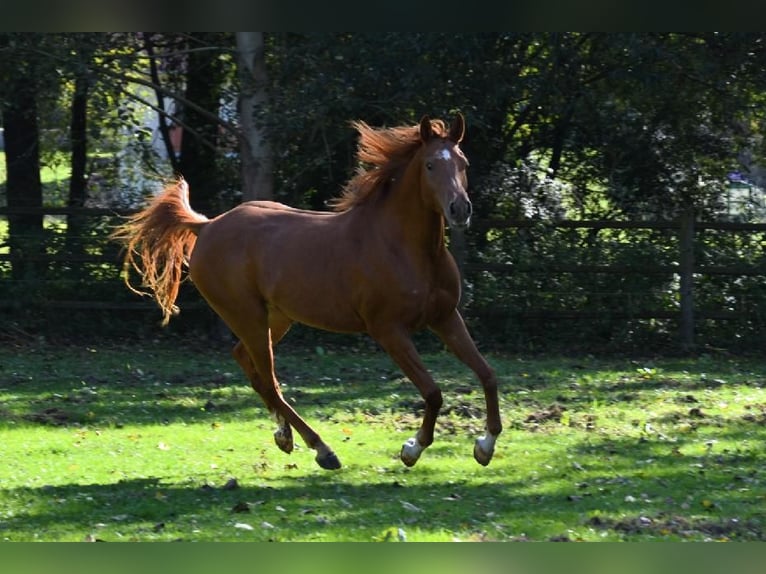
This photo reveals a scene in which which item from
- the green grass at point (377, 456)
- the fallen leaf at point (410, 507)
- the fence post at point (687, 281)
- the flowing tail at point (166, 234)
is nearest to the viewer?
the green grass at point (377, 456)

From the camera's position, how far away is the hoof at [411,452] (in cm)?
738

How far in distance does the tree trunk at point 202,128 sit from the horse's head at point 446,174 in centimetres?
863

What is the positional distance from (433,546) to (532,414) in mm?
6394

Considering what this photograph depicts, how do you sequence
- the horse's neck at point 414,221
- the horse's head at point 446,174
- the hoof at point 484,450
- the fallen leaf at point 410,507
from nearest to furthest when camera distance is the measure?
the fallen leaf at point 410,507 → the horse's head at point 446,174 → the hoof at point 484,450 → the horse's neck at point 414,221

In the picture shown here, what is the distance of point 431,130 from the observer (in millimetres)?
7461

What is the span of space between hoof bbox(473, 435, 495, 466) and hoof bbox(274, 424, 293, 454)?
4.72 ft

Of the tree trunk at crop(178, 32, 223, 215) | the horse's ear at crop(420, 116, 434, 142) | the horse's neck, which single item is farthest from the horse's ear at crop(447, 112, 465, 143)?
the tree trunk at crop(178, 32, 223, 215)

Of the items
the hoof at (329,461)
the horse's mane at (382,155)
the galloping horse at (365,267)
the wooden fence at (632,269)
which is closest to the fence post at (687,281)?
the wooden fence at (632,269)

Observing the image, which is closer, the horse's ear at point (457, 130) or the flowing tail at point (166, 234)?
the horse's ear at point (457, 130)

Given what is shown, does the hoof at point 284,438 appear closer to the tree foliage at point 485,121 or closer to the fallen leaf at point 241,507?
the fallen leaf at point 241,507

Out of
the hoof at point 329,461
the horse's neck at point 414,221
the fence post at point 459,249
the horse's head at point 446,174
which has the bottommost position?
the hoof at point 329,461

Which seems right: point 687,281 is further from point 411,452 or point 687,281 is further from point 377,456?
point 411,452
